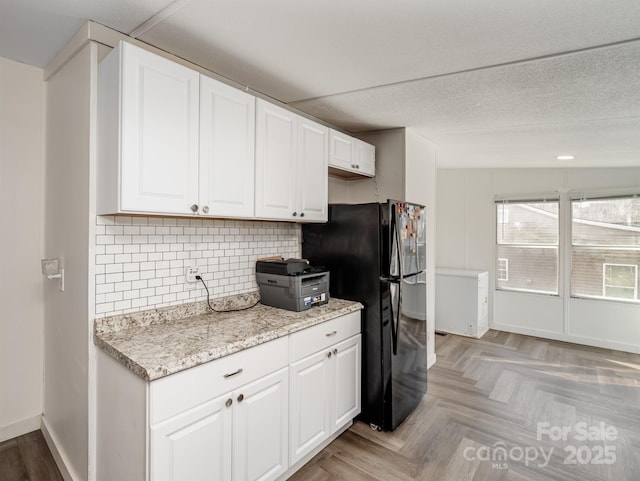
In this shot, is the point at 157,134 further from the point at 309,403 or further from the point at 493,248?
the point at 493,248

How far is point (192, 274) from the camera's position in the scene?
2160 mm

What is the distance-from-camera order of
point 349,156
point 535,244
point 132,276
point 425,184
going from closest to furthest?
point 132,276 → point 349,156 → point 425,184 → point 535,244

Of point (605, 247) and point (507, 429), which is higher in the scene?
point (605, 247)

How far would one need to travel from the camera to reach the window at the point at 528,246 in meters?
4.66

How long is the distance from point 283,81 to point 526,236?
4.17m

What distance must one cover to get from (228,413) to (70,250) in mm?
1239

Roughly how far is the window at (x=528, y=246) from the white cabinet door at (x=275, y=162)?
3.82m

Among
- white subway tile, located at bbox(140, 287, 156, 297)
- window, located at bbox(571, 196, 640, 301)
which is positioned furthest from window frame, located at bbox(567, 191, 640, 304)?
white subway tile, located at bbox(140, 287, 156, 297)

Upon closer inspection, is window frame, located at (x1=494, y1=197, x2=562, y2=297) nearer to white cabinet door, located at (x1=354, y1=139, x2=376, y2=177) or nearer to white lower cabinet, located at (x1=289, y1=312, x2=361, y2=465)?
white cabinet door, located at (x1=354, y1=139, x2=376, y2=177)

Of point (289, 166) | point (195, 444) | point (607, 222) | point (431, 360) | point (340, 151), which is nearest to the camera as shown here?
point (195, 444)

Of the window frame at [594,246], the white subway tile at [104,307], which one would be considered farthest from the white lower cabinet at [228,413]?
the window frame at [594,246]

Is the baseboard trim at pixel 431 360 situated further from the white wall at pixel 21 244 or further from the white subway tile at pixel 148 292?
the white wall at pixel 21 244

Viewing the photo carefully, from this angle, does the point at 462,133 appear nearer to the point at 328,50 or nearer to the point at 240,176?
the point at 328,50

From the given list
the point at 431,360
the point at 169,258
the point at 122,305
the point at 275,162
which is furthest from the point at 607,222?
the point at 122,305
